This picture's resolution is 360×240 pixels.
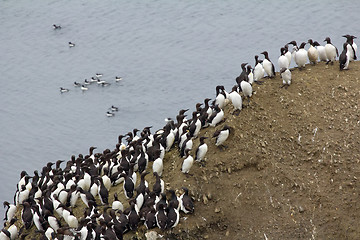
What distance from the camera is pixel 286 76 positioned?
55.1 feet

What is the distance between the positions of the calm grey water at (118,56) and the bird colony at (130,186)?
7512 millimetres

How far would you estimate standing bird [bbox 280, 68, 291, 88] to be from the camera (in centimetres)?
1670

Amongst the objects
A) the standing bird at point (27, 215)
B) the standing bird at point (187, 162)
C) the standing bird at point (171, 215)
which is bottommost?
the standing bird at point (27, 215)

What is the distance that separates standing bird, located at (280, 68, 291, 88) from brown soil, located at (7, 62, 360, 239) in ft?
0.70

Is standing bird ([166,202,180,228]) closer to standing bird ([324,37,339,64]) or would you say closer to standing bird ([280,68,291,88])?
standing bird ([280,68,291,88])

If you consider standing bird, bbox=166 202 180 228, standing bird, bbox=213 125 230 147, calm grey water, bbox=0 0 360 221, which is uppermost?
standing bird, bbox=213 125 230 147

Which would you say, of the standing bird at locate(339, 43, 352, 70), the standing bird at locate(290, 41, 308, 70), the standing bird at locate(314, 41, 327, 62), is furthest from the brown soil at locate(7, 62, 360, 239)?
the standing bird at locate(314, 41, 327, 62)

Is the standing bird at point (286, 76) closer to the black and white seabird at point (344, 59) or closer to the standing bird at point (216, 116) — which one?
the black and white seabird at point (344, 59)

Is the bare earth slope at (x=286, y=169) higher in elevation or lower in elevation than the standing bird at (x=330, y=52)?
lower

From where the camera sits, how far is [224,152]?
15906 millimetres

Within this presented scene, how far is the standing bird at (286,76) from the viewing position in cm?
1670

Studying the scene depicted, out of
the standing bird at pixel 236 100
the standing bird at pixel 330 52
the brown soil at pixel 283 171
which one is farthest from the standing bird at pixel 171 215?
the standing bird at pixel 330 52

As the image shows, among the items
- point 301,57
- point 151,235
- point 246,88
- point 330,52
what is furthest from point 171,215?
point 330,52

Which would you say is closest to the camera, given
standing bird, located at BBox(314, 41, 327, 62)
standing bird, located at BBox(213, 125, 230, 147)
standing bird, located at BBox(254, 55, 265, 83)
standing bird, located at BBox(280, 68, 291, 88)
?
standing bird, located at BBox(213, 125, 230, 147)
